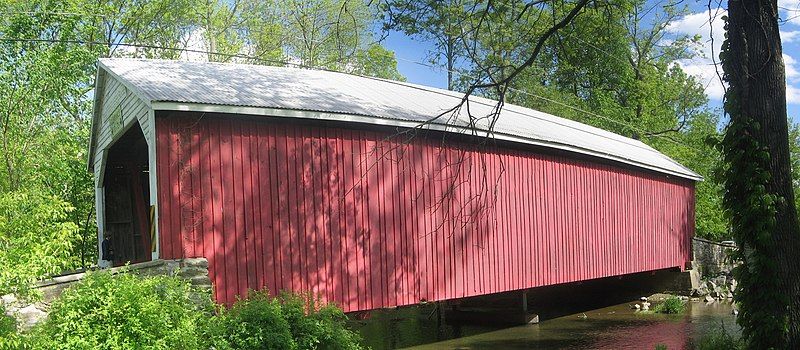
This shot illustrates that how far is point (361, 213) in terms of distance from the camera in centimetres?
1004

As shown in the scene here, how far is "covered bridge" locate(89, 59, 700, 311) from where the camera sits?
28.2 feet

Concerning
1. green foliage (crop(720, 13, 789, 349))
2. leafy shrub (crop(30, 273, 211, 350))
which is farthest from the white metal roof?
green foliage (crop(720, 13, 789, 349))

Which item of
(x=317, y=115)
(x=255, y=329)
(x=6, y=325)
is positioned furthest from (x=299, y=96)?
(x=6, y=325)

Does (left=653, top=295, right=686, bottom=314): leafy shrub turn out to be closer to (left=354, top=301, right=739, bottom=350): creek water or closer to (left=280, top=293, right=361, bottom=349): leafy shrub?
(left=354, top=301, right=739, bottom=350): creek water

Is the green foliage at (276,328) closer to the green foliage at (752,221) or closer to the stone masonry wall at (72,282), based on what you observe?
the stone masonry wall at (72,282)

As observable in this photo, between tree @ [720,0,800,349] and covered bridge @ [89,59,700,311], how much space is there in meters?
2.96

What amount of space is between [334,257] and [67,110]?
10.3 metres

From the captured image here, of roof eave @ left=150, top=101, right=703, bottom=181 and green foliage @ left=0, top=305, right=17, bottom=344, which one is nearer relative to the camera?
green foliage @ left=0, top=305, right=17, bottom=344

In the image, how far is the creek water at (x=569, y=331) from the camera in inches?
522

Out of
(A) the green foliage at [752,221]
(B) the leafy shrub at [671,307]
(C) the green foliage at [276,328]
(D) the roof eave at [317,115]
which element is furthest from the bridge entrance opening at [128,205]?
(B) the leafy shrub at [671,307]

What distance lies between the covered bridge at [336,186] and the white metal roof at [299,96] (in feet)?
0.11

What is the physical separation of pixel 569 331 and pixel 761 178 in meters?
→ 7.22

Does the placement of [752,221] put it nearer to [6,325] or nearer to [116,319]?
[116,319]

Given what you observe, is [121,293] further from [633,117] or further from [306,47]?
[633,117]
